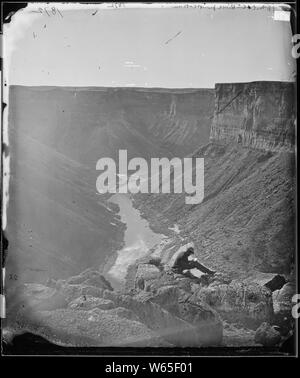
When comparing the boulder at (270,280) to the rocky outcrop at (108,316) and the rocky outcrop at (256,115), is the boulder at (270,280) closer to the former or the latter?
the rocky outcrop at (108,316)

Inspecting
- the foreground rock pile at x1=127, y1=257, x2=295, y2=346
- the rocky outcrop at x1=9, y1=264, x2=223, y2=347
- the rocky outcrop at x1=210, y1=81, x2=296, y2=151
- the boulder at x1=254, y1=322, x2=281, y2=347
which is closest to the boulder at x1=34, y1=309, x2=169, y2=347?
the rocky outcrop at x1=9, y1=264, x2=223, y2=347

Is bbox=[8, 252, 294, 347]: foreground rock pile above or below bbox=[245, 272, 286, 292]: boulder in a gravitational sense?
below

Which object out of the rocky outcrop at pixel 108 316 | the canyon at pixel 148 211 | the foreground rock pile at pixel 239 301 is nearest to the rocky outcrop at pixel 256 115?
the canyon at pixel 148 211

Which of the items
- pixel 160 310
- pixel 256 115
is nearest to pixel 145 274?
pixel 160 310

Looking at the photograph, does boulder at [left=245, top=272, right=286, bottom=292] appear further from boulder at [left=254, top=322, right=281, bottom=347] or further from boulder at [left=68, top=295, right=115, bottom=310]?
boulder at [left=68, top=295, right=115, bottom=310]

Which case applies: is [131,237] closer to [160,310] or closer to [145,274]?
[145,274]
